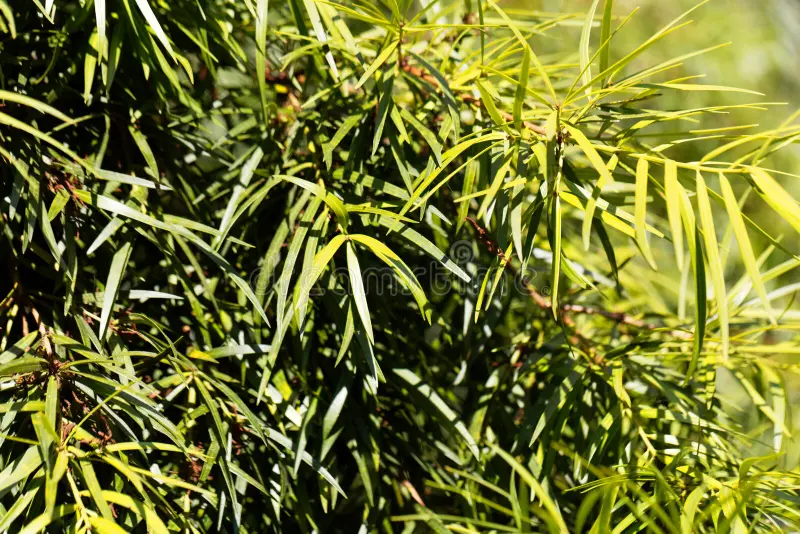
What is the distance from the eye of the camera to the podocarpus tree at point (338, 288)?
431 millimetres

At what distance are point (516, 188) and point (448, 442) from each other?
0.26 meters

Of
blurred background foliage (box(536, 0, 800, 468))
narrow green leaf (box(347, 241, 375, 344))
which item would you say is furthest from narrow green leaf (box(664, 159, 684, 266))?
blurred background foliage (box(536, 0, 800, 468))

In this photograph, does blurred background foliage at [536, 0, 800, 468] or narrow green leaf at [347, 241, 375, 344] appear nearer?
narrow green leaf at [347, 241, 375, 344]

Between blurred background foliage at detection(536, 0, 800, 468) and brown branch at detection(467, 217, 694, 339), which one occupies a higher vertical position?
blurred background foliage at detection(536, 0, 800, 468)

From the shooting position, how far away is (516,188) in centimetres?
45

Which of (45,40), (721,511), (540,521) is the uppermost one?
(45,40)

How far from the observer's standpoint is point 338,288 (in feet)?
1.69

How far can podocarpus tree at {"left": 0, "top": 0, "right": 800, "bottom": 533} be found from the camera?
43 cm

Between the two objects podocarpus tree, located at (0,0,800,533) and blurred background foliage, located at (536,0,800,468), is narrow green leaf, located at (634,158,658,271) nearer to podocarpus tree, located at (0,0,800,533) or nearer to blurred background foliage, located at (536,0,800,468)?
podocarpus tree, located at (0,0,800,533)

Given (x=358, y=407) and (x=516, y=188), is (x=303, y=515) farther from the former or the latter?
(x=516, y=188)

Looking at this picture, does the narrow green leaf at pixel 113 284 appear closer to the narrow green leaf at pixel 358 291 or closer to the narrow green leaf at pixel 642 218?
the narrow green leaf at pixel 358 291

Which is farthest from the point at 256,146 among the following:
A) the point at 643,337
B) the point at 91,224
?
the point at 643,337

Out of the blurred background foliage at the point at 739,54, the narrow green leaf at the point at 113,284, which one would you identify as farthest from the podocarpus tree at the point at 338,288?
the blurred background foliage at the point at 739,54

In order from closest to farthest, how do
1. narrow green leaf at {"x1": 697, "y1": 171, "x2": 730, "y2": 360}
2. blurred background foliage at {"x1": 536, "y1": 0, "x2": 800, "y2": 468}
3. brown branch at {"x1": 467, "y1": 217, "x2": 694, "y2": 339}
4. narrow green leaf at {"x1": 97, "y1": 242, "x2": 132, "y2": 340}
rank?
1. narrow green leaf at {"x1": 697, "y1": 171, "x2": 730, "y2": 360}
2. narrow green leaf at {"x1": 97, "y1": 242, "x2": 132, "y2": 340}
3. brown branch at {"x1": 467, "y1": 217, "x2": 694, "y2": 339}
4. blurred background foliage at {"x1": 536, "y1": 0, "x2": 800, "y2": 468}
